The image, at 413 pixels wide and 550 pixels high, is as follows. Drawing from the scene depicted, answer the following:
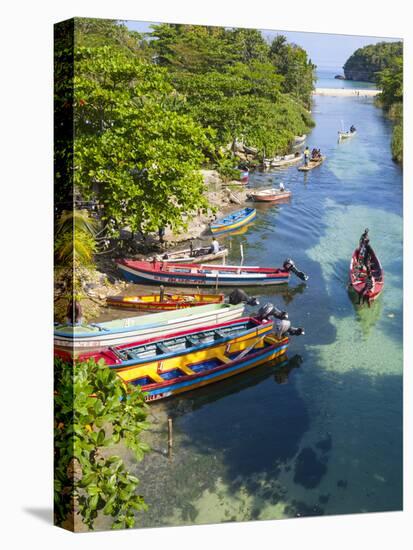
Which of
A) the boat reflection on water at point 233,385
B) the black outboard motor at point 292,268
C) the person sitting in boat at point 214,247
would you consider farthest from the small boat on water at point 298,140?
the boat reflection on water at point 233,385

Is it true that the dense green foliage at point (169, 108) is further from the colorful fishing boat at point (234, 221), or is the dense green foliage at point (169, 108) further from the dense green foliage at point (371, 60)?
the dense green foliage at point (371, 60)

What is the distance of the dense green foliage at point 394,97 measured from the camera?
9.73 meters

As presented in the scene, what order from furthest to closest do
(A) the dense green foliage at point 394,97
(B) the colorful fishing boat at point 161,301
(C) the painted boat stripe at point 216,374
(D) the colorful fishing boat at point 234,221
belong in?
(A) the dense green foliage at point 394,97
(D) the colorful fishing boat at point 234,221
(C) the painted boat stripe at point 216,374
(B) the colorful fishing boat at point 161,301

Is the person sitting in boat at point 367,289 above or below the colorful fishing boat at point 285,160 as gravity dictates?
below

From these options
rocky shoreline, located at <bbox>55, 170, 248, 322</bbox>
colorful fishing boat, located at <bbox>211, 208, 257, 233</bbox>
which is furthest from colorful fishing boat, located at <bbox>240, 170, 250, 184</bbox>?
colorful fishing boat, located at <bbox>211, 208, 257, 233</bbox>

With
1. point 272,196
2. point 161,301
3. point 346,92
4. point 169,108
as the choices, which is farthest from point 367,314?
point 169,108

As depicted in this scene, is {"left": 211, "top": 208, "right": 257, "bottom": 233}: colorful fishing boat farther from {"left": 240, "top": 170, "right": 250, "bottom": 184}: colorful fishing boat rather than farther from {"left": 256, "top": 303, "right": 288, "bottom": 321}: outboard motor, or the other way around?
{"left": 256, "top": 303, "right": 288, "bottom": 321}: outboard motor

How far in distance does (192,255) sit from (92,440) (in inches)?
106

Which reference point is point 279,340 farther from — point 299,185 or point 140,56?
point 140,56

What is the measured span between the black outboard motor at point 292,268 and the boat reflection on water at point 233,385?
905 mm

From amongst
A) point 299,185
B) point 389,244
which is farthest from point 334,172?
point 389,244

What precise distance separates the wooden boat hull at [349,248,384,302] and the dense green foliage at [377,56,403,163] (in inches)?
46.7

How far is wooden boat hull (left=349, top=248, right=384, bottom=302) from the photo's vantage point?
962 centimetres

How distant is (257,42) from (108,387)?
4123 mm
